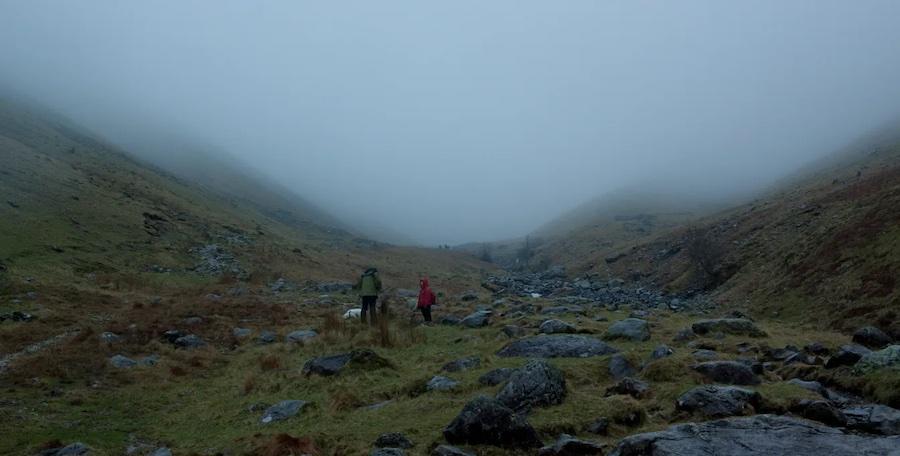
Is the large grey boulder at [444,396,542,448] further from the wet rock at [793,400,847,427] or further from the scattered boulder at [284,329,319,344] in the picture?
the scattered boulder at [284,329,319,344]

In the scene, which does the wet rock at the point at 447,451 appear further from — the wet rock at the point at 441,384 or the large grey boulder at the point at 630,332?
the large grey boulder at the point at 630,332

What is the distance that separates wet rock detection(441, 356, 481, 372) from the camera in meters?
15.9

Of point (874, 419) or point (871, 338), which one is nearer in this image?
point (874, 419)

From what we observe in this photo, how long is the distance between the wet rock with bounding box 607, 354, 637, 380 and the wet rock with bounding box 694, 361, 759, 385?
61.0 inches

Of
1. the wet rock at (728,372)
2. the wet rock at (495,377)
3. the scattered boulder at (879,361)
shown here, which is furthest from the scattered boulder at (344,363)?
the scattered boulder at (879,361)

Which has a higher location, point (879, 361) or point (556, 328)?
point (879, 361)

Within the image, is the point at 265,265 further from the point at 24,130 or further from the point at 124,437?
the point at 24,130

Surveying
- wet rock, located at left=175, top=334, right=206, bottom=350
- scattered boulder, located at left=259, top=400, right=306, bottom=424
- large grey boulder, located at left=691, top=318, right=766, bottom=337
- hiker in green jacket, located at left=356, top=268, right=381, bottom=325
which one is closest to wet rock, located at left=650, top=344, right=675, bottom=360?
large grey boulder, located at left=691, top=318, right=766, bottom=337

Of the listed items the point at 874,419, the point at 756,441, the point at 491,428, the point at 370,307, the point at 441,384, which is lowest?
the point at 370,307

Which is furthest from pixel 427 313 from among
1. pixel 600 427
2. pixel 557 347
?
pixel 600 427

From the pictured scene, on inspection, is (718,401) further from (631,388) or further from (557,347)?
(557,347)

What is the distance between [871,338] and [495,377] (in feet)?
35.2

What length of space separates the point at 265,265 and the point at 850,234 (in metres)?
44.9

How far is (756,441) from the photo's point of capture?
8625 mm
